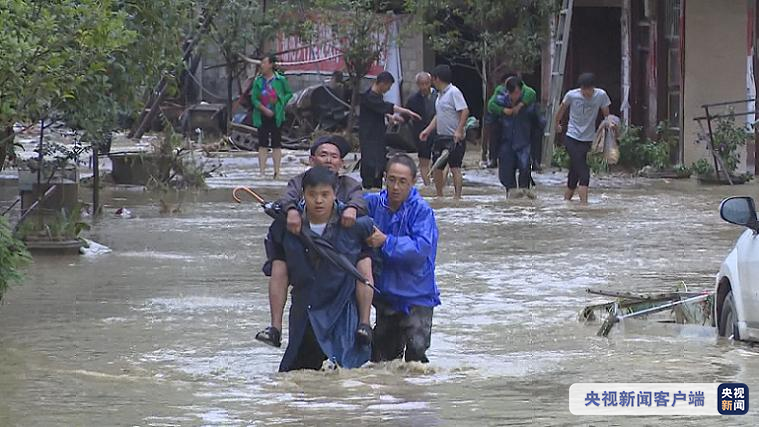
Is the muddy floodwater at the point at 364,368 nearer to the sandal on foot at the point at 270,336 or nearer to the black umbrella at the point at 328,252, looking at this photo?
the sandal on foot at the point at 270,336

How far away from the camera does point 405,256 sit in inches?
316

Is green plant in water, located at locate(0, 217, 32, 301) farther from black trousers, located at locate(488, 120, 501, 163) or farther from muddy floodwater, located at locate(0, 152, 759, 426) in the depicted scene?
black trousers, located at locate(488, 120, 501, 163)

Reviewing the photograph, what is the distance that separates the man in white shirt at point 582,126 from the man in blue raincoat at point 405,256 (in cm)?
1047

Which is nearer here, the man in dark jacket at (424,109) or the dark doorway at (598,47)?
the man in dark jacket at (424,109)

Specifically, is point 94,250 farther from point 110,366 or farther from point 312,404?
point 312,404

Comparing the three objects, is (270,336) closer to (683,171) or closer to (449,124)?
(449,124)

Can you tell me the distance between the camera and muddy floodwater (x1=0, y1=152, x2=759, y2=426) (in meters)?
7.58

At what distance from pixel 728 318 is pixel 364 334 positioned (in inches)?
92.3

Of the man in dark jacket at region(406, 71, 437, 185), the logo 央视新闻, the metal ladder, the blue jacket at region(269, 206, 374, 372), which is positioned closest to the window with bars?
the metal ladder

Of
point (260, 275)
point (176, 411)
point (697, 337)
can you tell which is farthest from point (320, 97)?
point (176, 411)

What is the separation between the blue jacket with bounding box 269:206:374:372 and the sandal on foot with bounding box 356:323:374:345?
0.05 m

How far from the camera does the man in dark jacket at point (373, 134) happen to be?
19.8m

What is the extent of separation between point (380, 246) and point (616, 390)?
1.40 metres

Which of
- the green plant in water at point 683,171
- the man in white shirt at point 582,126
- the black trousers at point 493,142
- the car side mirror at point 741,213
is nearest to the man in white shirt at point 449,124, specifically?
the man in white shirt at point 582,126
